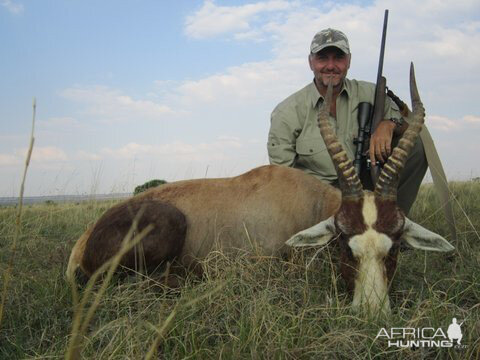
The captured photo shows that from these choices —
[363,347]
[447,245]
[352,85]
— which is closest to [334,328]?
[363,347]

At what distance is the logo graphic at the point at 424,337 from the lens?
105 inches

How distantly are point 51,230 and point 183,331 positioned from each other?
529 centimetres

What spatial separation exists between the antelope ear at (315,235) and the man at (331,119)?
6.75ft

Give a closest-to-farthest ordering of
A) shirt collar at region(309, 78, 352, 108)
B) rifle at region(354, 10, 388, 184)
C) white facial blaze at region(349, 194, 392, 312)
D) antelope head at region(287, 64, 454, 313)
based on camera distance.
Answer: white facial blaze at region(349, 194, 392, 312) < antelope head at region(287, 64, 454, 313) < rifle at region(354, 10, 388, 184) < shirt collar at region(309, 78, 352, 108)

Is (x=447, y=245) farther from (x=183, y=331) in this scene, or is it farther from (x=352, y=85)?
(x=352, y=85)

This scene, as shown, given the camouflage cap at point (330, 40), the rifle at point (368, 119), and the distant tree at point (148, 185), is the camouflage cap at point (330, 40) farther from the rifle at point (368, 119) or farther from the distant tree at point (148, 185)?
the distant tree at point (148, 185)

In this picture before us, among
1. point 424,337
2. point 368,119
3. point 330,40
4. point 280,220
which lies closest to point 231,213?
point 280,220

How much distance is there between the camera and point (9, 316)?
3.62 metres

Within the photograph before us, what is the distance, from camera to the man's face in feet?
21.3

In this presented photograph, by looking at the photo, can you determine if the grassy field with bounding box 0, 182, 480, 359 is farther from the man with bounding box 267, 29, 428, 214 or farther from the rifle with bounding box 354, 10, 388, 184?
the man with bounding box 267, 29, 428, 214

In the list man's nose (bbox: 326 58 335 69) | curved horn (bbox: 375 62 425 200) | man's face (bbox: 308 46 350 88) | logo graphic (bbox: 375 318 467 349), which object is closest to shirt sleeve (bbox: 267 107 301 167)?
man's face (bbox: 308 46 350 88)

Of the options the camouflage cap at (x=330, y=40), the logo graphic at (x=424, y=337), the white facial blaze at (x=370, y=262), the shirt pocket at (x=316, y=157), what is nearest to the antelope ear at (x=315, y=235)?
the white facial blaze at (x=370, y=262)

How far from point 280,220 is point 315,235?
0.70m

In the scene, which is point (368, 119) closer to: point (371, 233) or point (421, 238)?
point (421, 238)
